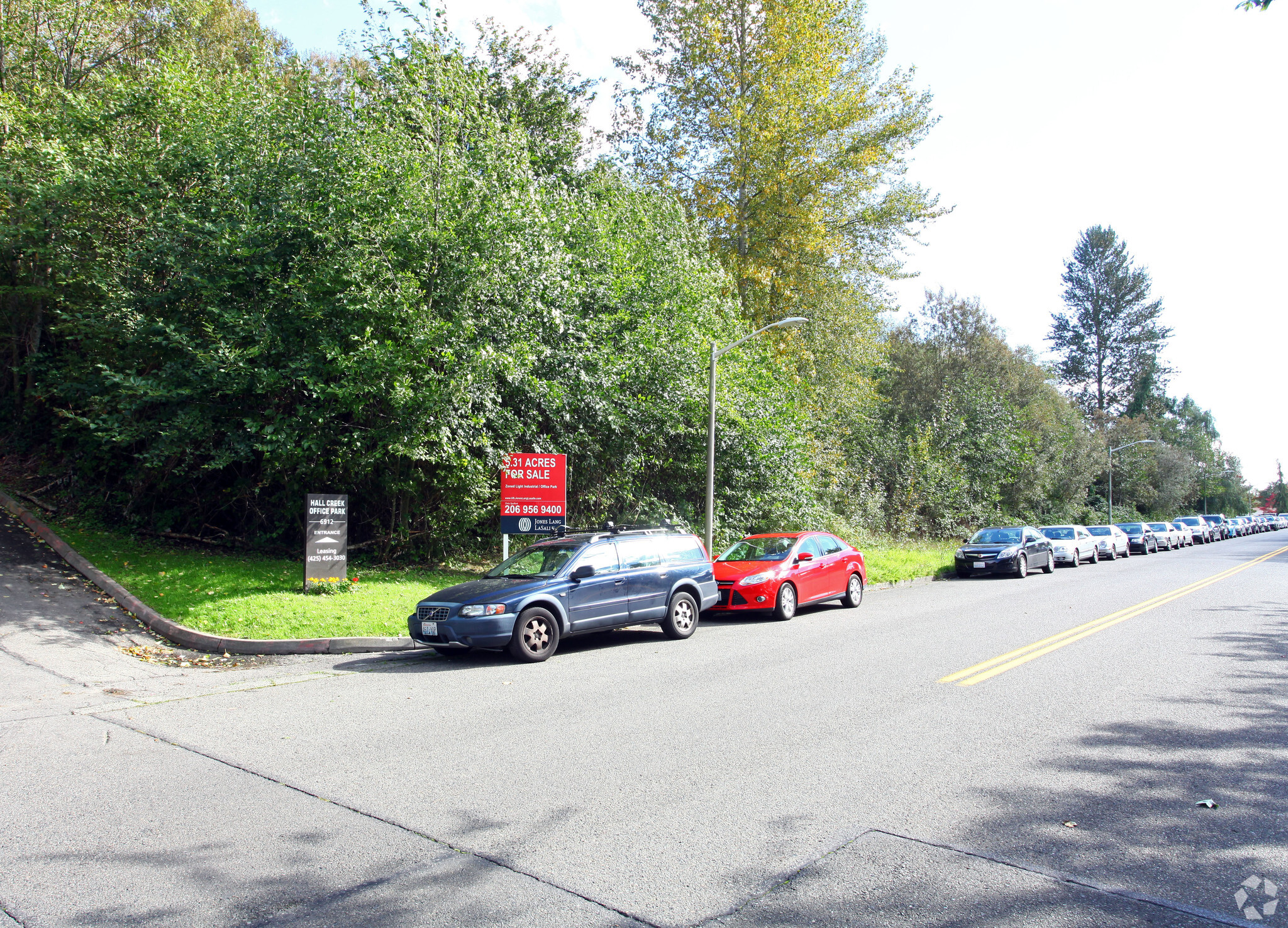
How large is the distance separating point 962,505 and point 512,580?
3363 cm

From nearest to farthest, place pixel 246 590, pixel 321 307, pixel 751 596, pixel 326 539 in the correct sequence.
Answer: pixel 246 590 → pixel 326 539 → pixel 321 307 → pixel 751 596

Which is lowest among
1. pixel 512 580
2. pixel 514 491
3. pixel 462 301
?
pixel 512 580

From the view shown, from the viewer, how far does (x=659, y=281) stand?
20.0 metres

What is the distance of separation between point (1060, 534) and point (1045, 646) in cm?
2248

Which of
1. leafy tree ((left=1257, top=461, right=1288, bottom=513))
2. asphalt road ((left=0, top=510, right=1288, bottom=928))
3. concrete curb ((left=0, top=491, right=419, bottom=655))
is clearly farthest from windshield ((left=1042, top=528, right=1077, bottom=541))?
leafy tree ((left=1257, top=461, right=1288, bottom=513))

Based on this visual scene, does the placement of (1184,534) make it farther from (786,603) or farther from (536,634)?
(536,634)

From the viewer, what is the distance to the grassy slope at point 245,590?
11.3m

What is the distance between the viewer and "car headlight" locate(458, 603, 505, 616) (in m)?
9.89

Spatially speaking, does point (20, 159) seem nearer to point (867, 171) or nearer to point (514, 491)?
point (514, 491)

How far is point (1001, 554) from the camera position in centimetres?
2303

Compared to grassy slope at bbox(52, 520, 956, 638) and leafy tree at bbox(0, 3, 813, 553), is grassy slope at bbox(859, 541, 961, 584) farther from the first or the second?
grassy slope at bbox(52, 520, 956, 638)

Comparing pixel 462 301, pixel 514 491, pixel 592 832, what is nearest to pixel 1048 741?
pixel 592 832

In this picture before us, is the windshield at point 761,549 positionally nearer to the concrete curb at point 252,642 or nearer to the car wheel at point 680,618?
the car wheel at point 680,618

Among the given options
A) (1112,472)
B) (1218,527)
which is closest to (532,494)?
(1112,472)
